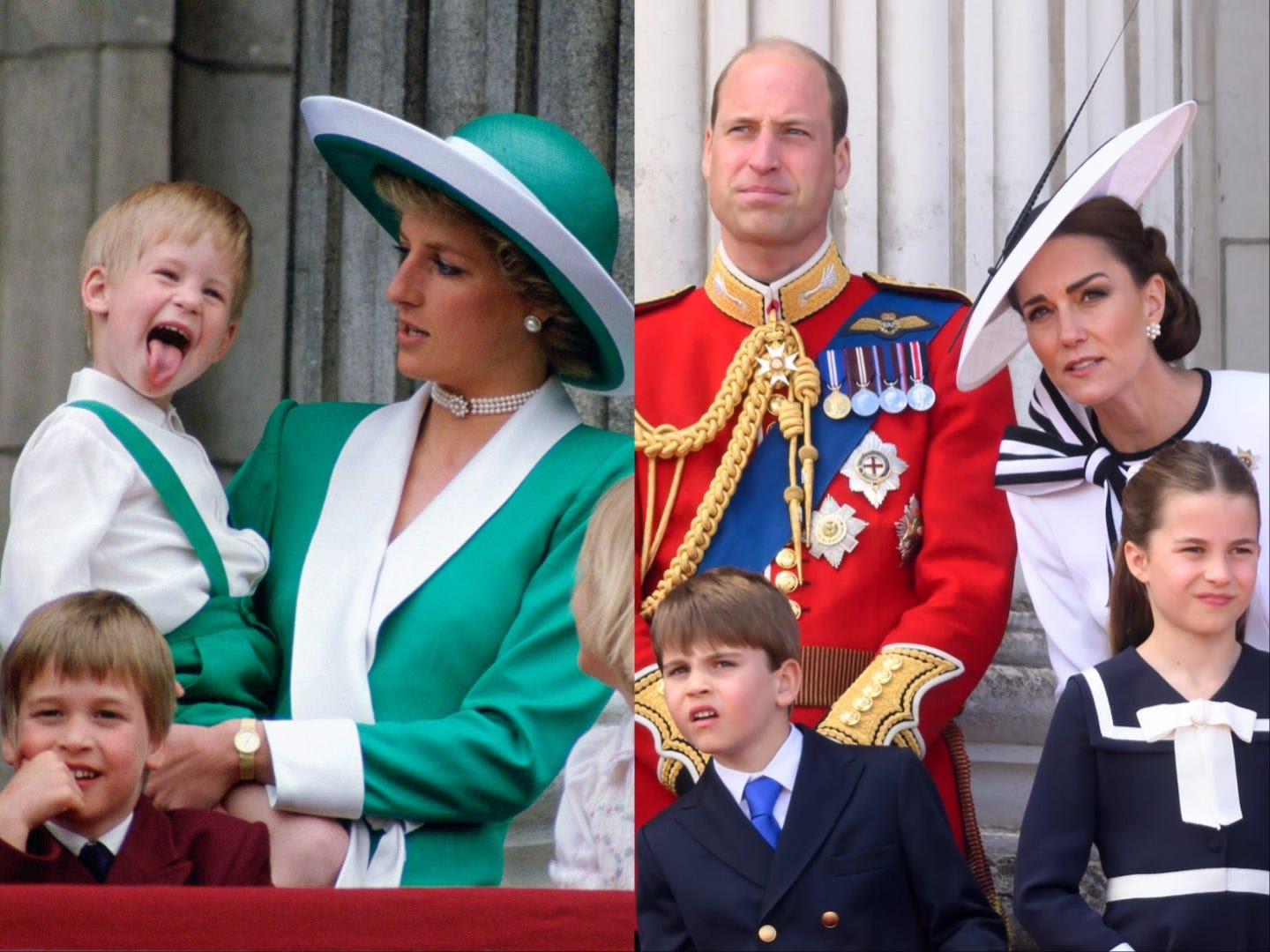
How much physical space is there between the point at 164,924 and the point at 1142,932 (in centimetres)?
175

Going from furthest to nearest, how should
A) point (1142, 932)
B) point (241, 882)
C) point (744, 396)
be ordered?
point (744, 396), point (241, 882), point (1142, 932)

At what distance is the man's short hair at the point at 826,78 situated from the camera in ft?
13.6

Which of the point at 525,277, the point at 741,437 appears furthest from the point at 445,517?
the point at 741,437

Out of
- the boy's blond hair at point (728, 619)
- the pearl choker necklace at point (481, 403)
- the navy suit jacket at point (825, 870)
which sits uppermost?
the pearl choker necklace at point (481, 403)

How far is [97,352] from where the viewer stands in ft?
13.1

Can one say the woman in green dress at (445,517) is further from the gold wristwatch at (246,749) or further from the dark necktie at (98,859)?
the dark necktie at (98,859)

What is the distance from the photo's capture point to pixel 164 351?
3.94m

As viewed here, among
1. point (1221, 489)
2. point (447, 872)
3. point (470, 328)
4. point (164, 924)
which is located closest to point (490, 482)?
point (470, 328)

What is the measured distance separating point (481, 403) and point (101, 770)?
0.99 metres

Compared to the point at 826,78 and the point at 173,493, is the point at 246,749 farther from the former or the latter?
the point at 826,78

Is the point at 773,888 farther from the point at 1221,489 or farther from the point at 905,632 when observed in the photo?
the point at 1221,489

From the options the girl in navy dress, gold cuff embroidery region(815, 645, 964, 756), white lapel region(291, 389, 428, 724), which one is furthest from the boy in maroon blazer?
the girl in navy dress

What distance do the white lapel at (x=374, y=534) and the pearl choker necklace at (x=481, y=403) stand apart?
2 cm

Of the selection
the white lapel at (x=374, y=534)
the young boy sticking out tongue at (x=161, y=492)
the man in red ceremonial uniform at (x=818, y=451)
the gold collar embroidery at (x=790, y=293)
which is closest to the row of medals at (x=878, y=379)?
the man in red ceremonial uniform at (x=818, y=451)
